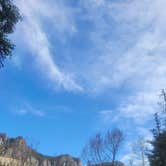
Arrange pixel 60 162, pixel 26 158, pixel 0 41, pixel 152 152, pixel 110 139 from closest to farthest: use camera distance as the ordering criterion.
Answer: pixel 0 41 → pixel 152 152 → pixel 110 139 → pixel 26 158 → pixel 60 162

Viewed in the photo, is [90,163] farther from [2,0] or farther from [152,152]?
[2,0]

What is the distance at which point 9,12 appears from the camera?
403 inches

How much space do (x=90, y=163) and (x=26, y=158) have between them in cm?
3132

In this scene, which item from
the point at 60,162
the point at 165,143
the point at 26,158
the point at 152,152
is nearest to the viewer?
the point at 165,143

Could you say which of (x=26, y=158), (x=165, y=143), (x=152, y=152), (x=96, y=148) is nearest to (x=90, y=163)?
(x=96, y=148)

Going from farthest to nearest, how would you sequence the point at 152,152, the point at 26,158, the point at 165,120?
the point at 26,158 → the point at 165,120 → the point at 152,152

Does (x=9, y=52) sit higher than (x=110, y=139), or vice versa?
(x=110, y=139)

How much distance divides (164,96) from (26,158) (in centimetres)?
4974

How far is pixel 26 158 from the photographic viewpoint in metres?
77.8

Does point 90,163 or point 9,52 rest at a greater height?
point 90,163

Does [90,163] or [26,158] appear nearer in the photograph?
[90,163]

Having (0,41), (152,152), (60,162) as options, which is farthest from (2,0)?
(60,162)

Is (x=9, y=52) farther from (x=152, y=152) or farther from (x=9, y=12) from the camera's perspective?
(x=152, y=152)

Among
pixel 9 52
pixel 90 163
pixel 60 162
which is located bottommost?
pixel 9 52
